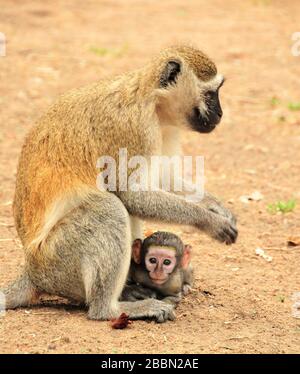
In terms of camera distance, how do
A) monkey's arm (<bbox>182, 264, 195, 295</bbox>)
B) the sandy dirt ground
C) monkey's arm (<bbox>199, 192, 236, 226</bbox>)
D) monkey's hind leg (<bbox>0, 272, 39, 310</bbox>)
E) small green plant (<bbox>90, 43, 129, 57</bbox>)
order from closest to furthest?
the sandy dirt ground
monkey's hind leg (<bbox>0, 272, 39, 310</bbox>)
monkey's arm (<bbox>182, 264, 195, 295</bbox>)
monkey's arm (<bbox>199, 192, 236, 226</bbox>)
small green plant (<bbox>90, 43, 129, 57</bbox>)

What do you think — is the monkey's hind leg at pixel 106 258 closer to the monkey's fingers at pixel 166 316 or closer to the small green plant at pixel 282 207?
the monkey's fingers at pixel 166 316

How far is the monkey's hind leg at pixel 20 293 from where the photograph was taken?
6.95 meters

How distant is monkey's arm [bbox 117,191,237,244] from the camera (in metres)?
6.87

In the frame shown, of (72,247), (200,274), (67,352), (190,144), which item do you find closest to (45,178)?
(72,247)

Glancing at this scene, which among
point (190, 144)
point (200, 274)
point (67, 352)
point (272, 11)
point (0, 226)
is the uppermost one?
point (272, 11)

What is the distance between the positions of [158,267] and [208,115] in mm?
1383

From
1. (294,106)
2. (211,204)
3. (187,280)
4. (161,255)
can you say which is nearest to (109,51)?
(294,106)

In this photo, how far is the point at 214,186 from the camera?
10633mm

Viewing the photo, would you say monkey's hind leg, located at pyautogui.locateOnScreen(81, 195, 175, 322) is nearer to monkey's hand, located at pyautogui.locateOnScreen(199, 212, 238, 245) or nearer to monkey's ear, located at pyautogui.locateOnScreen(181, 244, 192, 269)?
monkey's ear, located at pyautogui.locateOnScreen(181, 244, 192, 269)

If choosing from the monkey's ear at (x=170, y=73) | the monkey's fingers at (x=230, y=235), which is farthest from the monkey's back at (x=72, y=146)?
the monkey's fingers at (x=230, y=235)

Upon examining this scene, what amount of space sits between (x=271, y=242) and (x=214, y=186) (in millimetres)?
1740

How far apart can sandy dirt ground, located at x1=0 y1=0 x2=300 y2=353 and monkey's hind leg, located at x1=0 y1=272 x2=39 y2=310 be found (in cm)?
10

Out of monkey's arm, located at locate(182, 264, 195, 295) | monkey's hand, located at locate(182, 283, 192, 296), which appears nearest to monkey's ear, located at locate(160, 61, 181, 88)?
monkey's arm, located at locate(182, 264, 195, 295)

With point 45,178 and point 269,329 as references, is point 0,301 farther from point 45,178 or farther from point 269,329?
point 269,329
